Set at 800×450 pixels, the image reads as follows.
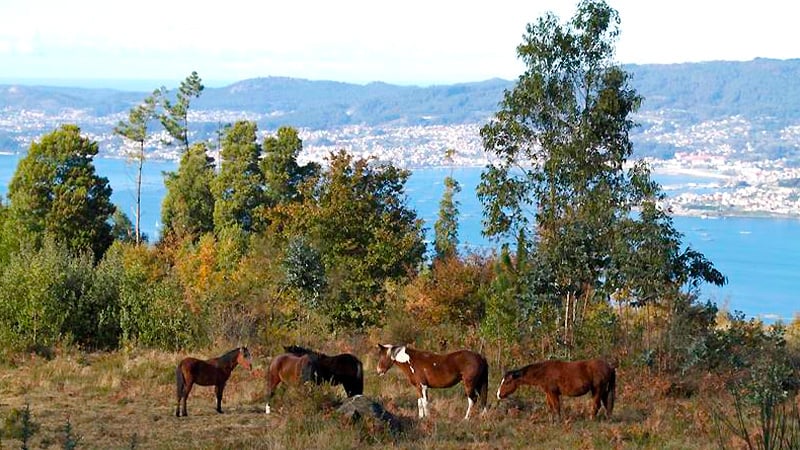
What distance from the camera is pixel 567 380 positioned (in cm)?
1185

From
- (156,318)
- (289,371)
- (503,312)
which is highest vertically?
(289,371)

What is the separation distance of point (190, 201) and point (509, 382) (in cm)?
3930

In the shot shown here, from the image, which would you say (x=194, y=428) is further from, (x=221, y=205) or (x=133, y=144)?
(x=133, y=144)

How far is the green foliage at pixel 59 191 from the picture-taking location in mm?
38500

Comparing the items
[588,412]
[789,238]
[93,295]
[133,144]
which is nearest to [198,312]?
[93,295]

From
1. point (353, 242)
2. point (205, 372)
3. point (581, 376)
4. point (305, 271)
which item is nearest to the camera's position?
point (581, 376)

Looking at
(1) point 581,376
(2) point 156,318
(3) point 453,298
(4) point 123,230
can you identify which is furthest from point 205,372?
(4) point 123,230

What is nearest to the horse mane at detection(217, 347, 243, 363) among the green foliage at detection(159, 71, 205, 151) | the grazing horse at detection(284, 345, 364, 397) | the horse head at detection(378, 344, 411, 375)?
the grazing horse at detection(284, 345, 364, 397)

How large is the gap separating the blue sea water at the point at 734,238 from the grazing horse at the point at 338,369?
4330 cm

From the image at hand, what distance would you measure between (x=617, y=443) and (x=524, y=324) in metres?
6.49

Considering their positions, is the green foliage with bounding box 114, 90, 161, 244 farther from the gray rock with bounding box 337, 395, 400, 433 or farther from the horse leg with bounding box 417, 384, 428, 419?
the gray rock with bounding box 337, 395, 400, 433

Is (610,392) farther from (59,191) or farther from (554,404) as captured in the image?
(59,191)

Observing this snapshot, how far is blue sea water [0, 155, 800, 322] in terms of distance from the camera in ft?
213

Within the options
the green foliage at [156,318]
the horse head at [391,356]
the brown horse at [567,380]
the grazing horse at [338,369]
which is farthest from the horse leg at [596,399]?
the green foliage at [156,318]
